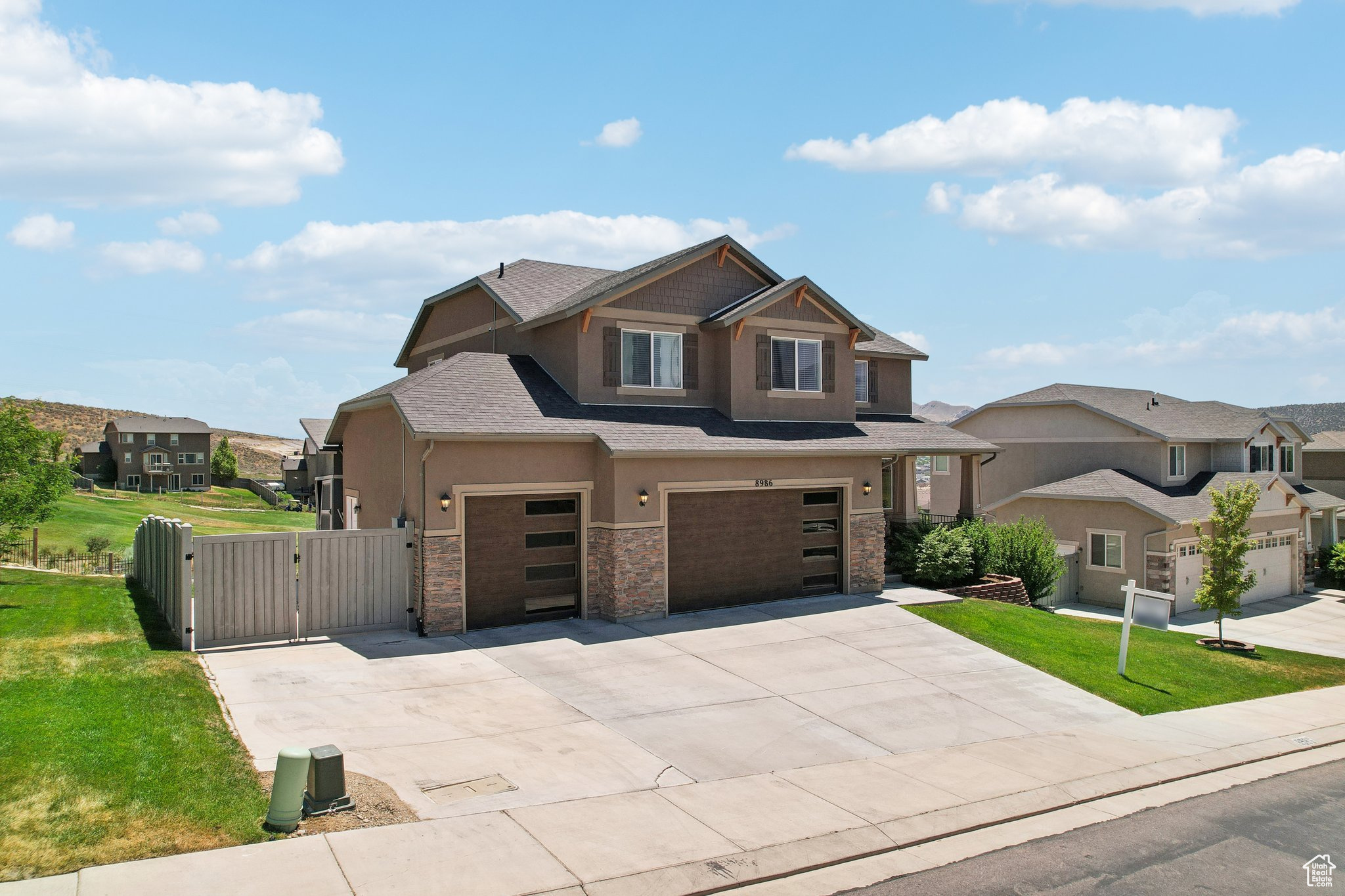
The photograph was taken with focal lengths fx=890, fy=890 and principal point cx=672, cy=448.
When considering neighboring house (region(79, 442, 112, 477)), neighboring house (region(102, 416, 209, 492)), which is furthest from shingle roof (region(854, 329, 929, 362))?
neighboring house (region(79, 442, 112, 477))

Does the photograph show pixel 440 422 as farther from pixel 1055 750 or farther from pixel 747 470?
pixel 1055 750

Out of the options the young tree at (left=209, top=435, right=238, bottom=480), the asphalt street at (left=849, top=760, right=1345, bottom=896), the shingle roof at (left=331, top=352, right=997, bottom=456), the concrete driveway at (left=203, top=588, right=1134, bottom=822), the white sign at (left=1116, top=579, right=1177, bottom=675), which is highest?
the shingle roof at (left=331, top=352, right=997, bottom=456)

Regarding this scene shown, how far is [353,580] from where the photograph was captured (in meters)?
15.2

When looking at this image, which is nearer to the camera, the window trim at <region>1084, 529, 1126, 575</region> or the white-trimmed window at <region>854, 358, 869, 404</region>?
the white-trimmed window at <region>854, 358, 869, 404</region>

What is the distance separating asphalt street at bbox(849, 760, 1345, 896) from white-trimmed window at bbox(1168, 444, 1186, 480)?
27275mm

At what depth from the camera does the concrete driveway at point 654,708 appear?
379 inches

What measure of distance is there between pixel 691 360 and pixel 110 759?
46.2 feet

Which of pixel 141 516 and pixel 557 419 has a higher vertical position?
pixel 557 419

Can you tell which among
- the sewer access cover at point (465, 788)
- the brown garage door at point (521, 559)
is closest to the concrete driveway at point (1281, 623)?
the brown garage door at point (521, 559)

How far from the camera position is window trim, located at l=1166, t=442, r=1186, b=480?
34.9 metres

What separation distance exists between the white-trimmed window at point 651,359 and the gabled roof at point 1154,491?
1984 centimetres

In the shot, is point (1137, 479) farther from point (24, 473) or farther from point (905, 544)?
point (24, 473)

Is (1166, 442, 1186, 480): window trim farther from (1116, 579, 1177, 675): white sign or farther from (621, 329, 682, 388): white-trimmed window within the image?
(621, 329, 682, 388): white-trimmed window

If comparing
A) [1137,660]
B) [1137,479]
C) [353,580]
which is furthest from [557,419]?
[1137,479]
